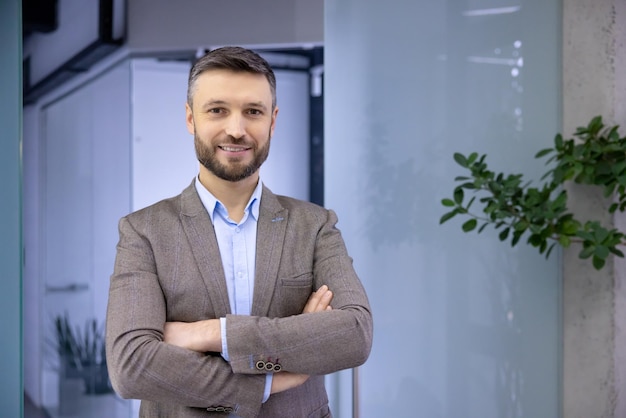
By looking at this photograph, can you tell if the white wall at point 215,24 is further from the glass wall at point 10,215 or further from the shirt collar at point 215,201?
the shirt collar at point 215,201

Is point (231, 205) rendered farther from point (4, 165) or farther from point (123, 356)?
point (4, 165)

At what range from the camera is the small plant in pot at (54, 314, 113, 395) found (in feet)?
11.5

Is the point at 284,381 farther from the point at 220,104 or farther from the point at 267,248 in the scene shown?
the point at 220,104

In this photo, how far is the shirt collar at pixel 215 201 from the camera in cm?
182

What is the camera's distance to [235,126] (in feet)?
5.54

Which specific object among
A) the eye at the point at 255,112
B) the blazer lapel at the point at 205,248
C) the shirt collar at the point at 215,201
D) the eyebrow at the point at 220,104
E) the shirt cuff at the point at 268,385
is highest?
the eyebrow at the point at 220,104

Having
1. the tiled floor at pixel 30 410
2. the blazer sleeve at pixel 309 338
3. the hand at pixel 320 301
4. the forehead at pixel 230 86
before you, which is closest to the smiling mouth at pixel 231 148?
the forehead at pixel 230 86

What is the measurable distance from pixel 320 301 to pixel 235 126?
442mm

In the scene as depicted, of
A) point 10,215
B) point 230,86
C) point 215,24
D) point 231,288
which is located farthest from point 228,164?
point 10,215

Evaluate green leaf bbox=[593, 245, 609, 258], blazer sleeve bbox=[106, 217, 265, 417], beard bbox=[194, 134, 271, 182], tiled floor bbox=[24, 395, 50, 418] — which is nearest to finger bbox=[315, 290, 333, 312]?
blazer sleeve bbox=[106, 217, 265, 417]

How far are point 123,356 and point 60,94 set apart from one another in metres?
2.16

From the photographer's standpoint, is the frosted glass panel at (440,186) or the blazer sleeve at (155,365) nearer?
the blazer sleeve at (155,365)

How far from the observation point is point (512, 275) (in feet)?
12.1

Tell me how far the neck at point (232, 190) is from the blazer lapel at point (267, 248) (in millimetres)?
46
